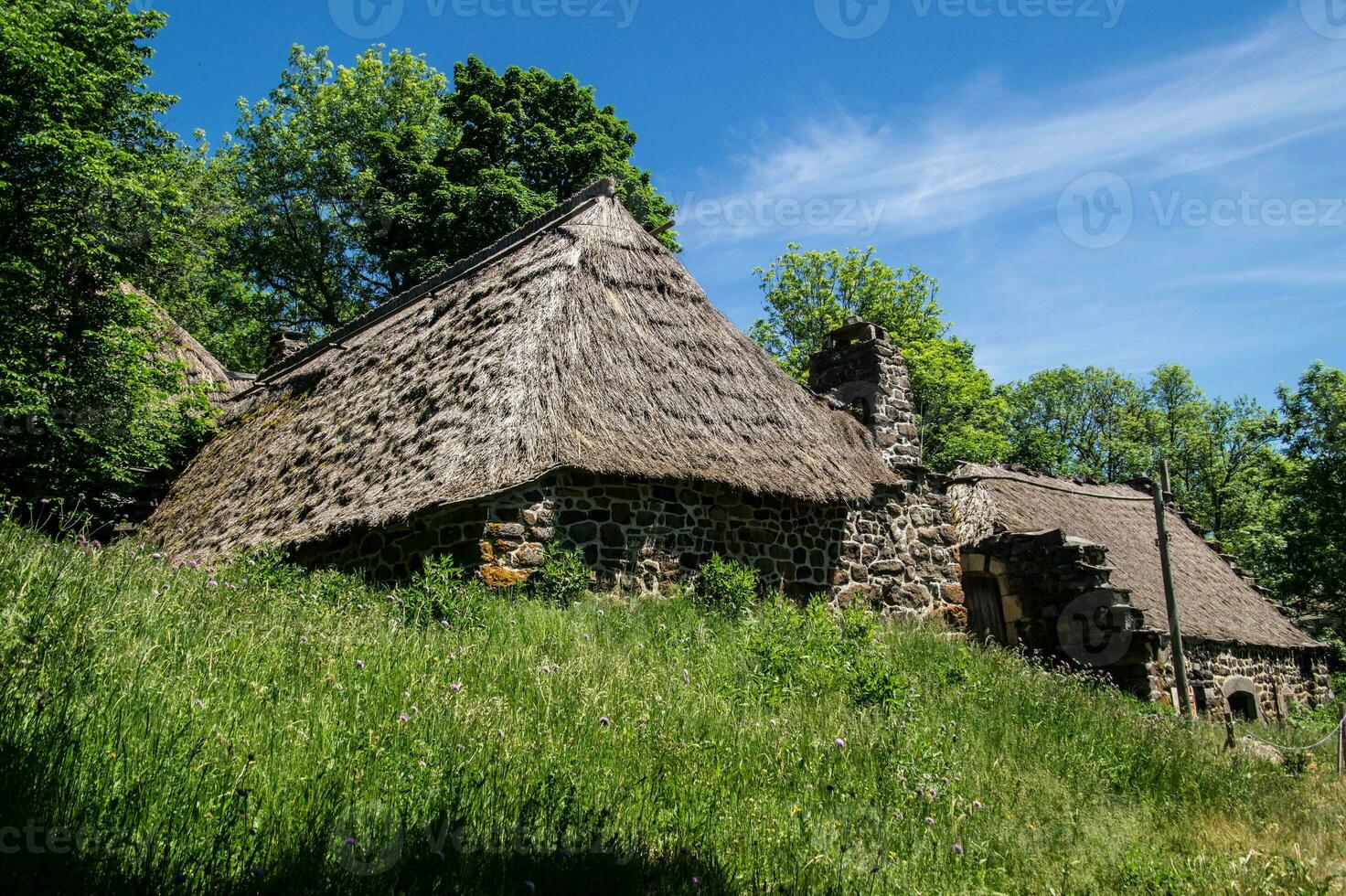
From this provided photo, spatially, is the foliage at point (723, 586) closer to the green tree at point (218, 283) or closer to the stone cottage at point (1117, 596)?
the stone cottage at point (1117, 596)

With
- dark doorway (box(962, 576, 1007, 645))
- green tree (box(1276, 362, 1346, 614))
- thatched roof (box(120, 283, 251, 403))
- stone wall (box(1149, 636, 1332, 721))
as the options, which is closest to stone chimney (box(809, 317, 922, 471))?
dark doorway (box(962, 576, 1007, 645))

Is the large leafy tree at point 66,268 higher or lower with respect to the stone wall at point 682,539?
higher

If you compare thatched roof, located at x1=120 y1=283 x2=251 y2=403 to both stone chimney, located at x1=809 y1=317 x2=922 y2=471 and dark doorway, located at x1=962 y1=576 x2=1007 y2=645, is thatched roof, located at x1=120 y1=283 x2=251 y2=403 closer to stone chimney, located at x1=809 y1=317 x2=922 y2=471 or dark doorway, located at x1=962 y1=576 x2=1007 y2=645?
stone chimney, located at x1=809 y1=317 x2=922 y2=471

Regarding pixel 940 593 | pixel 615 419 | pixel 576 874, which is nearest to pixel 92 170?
pixel 615 419

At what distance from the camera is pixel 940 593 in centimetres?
1112

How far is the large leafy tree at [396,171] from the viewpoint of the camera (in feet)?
64.0

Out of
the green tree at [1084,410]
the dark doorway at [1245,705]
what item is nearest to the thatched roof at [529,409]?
the dark doorway at [1245,705]

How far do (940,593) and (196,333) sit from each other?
20054 mm

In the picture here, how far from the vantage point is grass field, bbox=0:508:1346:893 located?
289cm

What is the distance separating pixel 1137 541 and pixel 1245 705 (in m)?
3.41

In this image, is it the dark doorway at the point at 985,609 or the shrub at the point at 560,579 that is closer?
the shrub at the point at 560,579

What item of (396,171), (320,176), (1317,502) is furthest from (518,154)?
(1317,502)

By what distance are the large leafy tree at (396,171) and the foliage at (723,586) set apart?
11070 mm

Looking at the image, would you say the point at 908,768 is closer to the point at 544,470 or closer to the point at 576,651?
the point at 576,651
